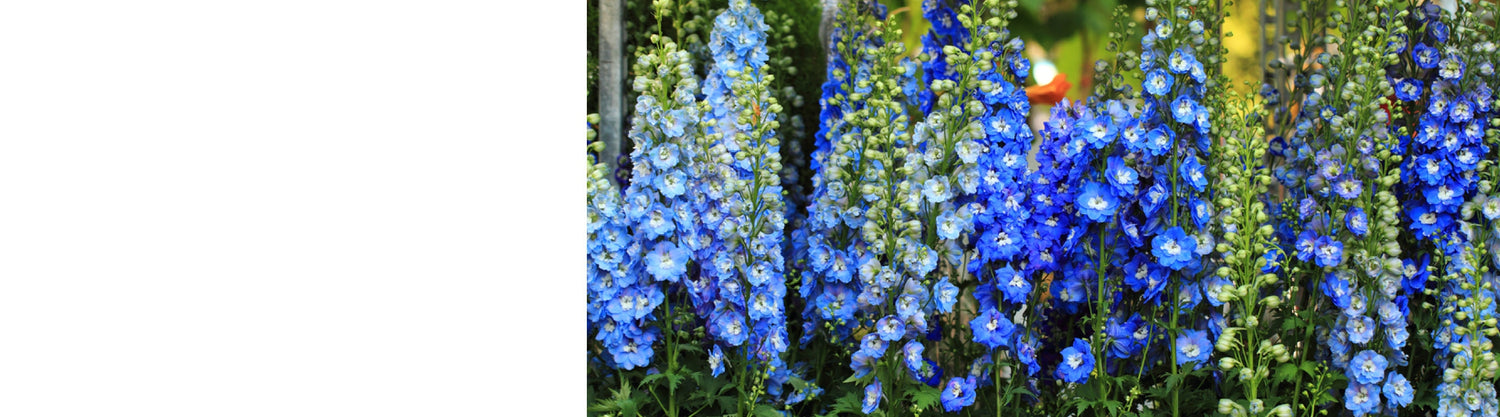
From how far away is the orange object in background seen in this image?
138 inches

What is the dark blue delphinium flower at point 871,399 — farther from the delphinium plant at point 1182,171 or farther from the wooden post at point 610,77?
the wooden post at point 610,77

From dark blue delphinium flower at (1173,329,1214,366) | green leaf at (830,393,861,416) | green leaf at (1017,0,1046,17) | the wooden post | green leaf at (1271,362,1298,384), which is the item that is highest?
green leaf at (1017,0,1046,17)

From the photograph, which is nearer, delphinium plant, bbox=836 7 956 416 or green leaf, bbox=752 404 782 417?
delphinium plant, bbox=836 7 956 416

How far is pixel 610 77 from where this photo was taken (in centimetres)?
302

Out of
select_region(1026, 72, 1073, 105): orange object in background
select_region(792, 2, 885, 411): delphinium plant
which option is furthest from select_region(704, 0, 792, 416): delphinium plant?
select_region(1026, 72, 1073, 105): orange object in background
